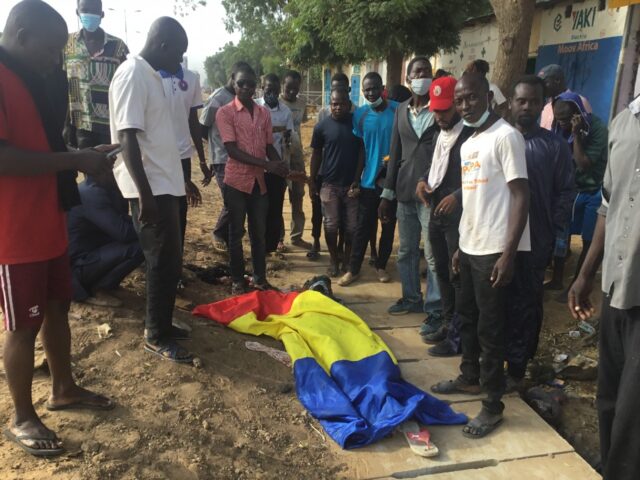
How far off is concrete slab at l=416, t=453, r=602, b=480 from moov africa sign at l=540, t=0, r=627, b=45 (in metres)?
7.10

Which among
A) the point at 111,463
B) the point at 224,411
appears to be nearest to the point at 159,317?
the point at 224,411

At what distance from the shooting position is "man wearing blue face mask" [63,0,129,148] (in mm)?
4094

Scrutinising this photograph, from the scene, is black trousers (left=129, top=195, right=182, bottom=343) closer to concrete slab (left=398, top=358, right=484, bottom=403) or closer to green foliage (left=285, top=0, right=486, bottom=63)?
concrete slab (left=398, top=358, right=484, bottom=403)

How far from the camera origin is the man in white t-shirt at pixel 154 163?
2959 mm

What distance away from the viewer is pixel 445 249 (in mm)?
4008

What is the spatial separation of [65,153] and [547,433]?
9.93ft

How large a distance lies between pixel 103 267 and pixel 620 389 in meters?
3.38

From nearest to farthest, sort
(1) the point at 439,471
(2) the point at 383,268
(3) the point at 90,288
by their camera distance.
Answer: (1) the point at 439,471, (3) the point at 90,288, (2) the point at 383,268

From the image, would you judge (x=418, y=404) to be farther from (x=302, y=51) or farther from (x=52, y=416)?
(x=302, y=51)

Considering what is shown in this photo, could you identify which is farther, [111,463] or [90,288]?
[90,288]

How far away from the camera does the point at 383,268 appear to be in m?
5.62

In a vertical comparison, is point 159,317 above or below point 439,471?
above

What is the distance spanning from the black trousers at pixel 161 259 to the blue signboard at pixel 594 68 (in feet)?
24.1

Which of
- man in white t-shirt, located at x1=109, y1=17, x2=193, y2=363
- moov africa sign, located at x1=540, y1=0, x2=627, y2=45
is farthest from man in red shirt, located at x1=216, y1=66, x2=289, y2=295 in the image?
moov africa sign, located at x1=540, y1=0, x2=627, y2=45
